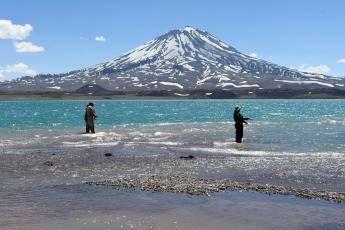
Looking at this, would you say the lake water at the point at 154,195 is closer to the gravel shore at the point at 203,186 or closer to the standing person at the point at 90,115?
the gravel shore at the point at 203,186

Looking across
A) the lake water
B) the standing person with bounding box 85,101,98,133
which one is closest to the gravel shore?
the lake water

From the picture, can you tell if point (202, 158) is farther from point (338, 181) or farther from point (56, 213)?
point (56, 213)

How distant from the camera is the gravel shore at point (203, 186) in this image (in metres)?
9.16

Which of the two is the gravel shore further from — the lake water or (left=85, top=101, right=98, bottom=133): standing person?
(left=85, top=101, right=98, bottom=133): standing person

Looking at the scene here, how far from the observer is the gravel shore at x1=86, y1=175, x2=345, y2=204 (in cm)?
916

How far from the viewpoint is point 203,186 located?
32.4 feet

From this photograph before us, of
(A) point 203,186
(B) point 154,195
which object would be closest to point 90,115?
(A) point 203,186

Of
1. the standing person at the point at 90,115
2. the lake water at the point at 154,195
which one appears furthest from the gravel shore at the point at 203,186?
the standing person at the point at 90,115

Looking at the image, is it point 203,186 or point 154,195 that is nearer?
point 154,195

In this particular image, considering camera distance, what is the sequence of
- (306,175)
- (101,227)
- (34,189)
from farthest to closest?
(306,175)
(34,189)
(101,227)

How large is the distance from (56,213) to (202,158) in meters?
9.02

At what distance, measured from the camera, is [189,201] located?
337 inches

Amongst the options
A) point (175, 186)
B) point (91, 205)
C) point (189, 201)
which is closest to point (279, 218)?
point (189, 201)

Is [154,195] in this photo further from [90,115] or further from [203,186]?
[90,115]
